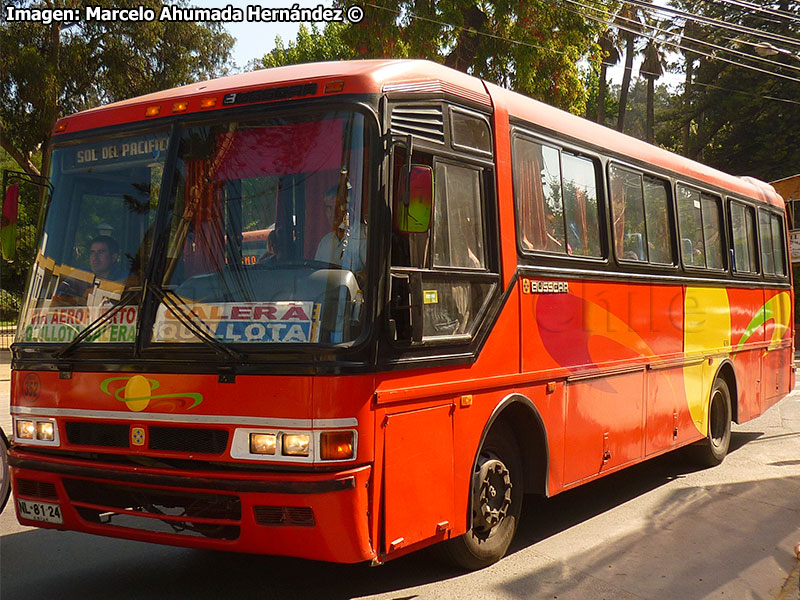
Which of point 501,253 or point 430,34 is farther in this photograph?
point 430,34

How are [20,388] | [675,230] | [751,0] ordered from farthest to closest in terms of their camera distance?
[751,0] → [675,230] → [20,388]

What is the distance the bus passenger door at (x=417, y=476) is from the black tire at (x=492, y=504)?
16.1 inches

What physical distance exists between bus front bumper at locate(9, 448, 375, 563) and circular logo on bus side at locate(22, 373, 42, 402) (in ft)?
1.23

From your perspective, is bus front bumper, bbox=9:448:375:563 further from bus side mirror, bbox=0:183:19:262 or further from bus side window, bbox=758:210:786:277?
bus side window, bbox=758:210:786:277

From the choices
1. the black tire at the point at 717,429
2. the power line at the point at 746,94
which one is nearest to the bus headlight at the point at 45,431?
the black tire at the point at 717,429

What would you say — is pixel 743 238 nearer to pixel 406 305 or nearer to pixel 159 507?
pixel 406 305

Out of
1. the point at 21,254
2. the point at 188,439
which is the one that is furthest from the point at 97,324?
the point at 21,254

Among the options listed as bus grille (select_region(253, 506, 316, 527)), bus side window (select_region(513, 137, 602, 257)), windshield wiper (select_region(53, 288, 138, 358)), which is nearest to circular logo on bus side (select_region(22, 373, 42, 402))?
windshield wiper (select_region(53, 288, 138, 358))

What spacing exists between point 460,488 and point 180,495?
67.0 inches

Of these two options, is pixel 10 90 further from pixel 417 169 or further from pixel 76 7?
pixel 417 169

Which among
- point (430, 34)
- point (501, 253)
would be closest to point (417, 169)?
point (501, 253)

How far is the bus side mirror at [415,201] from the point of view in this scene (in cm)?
518

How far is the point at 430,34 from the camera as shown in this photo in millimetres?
23391

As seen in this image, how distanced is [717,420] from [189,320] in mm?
7499
